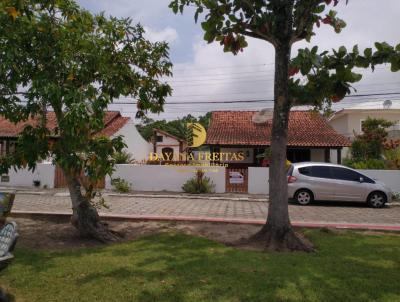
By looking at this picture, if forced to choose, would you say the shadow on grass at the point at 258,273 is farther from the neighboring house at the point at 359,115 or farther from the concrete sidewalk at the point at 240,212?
the neighboring house at the point at 359,115

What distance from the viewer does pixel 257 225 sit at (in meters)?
9.27

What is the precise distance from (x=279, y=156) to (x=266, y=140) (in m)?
16.9

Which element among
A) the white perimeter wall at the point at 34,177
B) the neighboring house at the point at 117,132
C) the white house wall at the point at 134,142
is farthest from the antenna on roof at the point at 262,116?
the white perimeter wall at the point at 34,177

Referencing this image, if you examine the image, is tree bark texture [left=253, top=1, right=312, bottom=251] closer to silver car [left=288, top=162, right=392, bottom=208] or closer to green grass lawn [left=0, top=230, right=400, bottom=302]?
green grass lawn [left=0, top=230, right=400, bottom=302]

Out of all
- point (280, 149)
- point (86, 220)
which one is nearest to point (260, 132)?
point (280, 149)

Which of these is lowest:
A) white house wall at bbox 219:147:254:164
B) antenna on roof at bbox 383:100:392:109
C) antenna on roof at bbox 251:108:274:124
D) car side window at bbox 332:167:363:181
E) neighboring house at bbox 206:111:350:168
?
car side window at bbox 332:167:363:181

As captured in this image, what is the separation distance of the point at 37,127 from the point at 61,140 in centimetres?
67

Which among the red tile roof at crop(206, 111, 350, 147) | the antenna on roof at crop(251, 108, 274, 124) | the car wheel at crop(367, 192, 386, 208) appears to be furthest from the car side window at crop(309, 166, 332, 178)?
the antenna on roof at crop(251, 108, 274, 124)

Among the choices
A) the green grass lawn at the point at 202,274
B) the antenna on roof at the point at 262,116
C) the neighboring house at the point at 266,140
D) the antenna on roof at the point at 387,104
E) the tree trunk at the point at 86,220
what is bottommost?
the green grass lawn at the point at 202,274

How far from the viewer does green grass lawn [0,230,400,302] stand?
461cm

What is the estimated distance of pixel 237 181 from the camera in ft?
62.1

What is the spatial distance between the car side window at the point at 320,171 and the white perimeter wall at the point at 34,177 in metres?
13.0

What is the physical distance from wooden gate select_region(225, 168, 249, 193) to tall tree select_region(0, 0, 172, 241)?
11.4 meters

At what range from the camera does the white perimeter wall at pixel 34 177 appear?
67.7 ft
